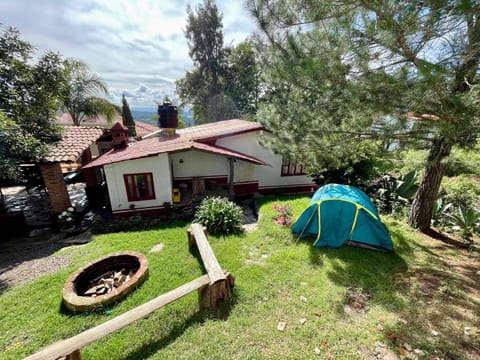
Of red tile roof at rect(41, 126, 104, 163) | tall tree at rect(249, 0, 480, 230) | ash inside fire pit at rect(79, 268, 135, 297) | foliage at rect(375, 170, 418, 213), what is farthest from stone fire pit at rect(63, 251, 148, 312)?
foliage at rect(375, 170, 418, 213)

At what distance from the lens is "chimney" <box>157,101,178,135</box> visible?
1016 centimetres

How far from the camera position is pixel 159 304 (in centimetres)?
336

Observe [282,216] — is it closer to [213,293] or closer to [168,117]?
[213,293]

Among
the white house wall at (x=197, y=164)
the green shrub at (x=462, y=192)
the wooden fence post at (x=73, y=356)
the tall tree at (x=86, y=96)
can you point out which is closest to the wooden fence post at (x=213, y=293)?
the wooden fence post at (x=73, y=356)

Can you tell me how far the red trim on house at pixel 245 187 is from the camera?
34.4ft

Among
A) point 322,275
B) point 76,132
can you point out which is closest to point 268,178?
point 322,275

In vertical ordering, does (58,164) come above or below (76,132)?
below

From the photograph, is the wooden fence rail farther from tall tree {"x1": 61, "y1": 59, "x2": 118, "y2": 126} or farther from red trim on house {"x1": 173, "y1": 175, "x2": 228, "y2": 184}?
tall tree {"x1": 61, "y1": 59, "x2": 118, "y2": 126}

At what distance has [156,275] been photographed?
4.83m

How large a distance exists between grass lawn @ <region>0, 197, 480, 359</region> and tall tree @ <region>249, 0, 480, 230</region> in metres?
3.08

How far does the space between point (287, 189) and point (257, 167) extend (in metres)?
2.22

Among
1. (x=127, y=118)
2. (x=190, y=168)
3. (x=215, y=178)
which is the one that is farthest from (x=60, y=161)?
(x=127, y=118)

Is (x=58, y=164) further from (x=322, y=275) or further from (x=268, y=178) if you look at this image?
(x=322, y=275)

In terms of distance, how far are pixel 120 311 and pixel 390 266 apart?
243 inches
